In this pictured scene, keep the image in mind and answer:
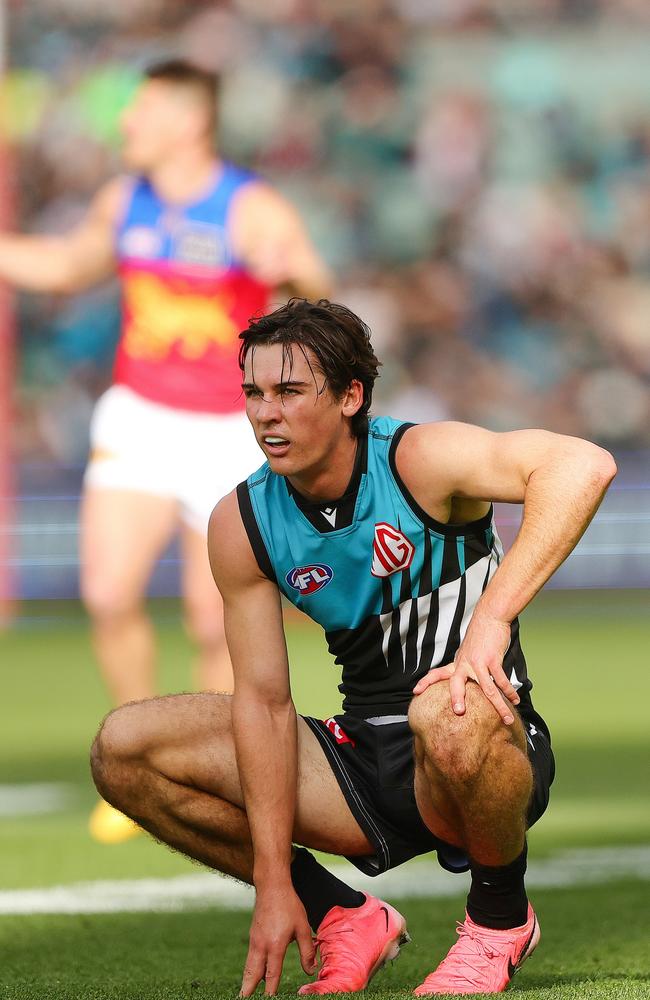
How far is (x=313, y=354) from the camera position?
3.57m

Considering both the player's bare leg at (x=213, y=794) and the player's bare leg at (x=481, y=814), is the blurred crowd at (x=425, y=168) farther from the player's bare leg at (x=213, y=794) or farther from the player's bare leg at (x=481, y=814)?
the player's bare leg at (x=481, y=814)

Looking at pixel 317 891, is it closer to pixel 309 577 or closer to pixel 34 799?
pixel 309 577

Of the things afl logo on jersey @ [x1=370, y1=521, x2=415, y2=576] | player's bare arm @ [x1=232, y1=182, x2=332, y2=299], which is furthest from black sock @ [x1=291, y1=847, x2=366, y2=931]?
Result: player's bare arm @ [x1=232, y1=182, x2=332, y2=299]

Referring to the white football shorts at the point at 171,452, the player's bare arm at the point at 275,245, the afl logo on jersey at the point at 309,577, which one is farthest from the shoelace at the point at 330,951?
the player's bare arm at the point at 275,245

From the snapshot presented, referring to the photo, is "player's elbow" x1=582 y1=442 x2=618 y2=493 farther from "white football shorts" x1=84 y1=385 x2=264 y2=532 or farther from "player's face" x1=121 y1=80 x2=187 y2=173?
"player's face" x1=121 y1=80 x2=187 y2=173

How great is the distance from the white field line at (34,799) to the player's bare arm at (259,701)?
251cm

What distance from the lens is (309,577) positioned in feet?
12.2

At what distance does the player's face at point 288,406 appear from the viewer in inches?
139

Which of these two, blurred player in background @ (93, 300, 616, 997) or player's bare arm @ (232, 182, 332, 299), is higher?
player's bare arm @ (232, 182, 332, 299)

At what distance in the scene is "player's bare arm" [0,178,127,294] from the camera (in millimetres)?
6633

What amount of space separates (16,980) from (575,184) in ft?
42.5

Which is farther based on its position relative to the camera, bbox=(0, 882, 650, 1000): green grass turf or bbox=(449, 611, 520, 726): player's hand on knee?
bbox=(0, 882, 650, 1000): green grass turf

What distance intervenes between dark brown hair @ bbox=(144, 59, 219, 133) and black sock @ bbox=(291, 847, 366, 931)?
378cm

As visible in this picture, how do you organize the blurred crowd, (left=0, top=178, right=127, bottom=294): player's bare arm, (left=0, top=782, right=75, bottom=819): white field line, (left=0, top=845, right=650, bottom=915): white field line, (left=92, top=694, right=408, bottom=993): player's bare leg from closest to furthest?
(left=92, top=694, right=408, bottom=993): player's bare leg → (left=0, top=845, right=650, bottom=915): white field line → (left=0, top=782, right=75, bottom=819): white field line → (left=0, top=178, right=127, bottom=294): player's bare arm → the blurred crowd
